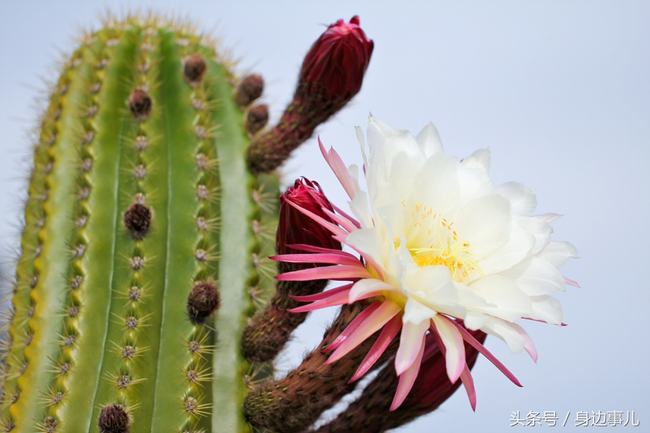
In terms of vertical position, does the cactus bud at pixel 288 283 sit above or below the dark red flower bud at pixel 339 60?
below

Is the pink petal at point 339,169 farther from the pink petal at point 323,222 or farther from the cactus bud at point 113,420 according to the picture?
the cactus bud at point 113,420

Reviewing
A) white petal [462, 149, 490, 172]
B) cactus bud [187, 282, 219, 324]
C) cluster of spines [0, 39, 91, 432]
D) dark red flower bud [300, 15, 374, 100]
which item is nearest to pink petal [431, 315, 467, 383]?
white petal [462, 149, 490, 172]

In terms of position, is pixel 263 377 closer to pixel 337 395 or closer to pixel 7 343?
pixel 337 395

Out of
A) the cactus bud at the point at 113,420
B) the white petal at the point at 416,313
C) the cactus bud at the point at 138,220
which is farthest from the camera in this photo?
the cactus bud at the point at 138,220

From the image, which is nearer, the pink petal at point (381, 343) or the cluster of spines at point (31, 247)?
the pink petal at point (381, 343)

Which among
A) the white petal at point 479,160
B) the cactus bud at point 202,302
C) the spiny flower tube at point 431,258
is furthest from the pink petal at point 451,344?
the cactus bud at point 202,302

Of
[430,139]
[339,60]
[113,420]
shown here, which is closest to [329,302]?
[430,139]

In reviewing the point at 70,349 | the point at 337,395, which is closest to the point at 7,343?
the point at 70,349
